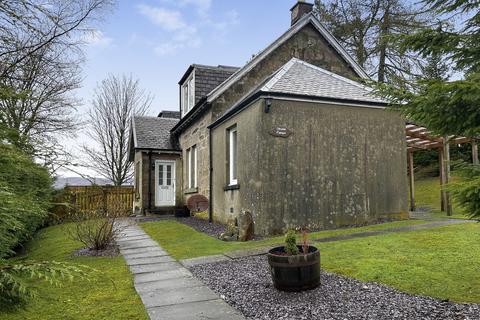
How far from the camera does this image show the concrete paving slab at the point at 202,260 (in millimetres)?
7270

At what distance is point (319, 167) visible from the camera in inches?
422

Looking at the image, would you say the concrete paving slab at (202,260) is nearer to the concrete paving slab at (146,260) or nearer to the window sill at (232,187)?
the concrete paving slab at (146,260)

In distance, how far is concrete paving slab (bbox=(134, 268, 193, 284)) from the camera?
6273 mm

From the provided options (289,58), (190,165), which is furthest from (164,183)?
(289,58)

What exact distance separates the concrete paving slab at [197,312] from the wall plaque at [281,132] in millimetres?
6003

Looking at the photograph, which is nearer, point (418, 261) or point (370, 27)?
point (418, 261)

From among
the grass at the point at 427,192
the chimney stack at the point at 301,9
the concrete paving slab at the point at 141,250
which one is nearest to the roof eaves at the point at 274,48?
the chimney stack at the point at 301,9

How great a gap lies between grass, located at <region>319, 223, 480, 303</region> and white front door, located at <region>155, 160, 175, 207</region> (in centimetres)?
1269

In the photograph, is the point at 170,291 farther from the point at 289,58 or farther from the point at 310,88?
the point at 289,58

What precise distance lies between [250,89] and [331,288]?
1004 cm

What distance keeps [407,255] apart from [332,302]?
2813mm

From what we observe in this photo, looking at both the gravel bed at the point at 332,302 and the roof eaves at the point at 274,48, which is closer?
the gravel bed at the point at 332,302

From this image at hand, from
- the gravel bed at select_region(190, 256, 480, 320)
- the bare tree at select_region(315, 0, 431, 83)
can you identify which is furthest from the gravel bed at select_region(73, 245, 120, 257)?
the bare tree at select_region(315, 0, 431, 83)

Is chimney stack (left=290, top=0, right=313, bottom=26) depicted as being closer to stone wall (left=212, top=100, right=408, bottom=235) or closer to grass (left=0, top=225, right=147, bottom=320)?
stone wall (left=212, top=100, right=408, bottom=235)
